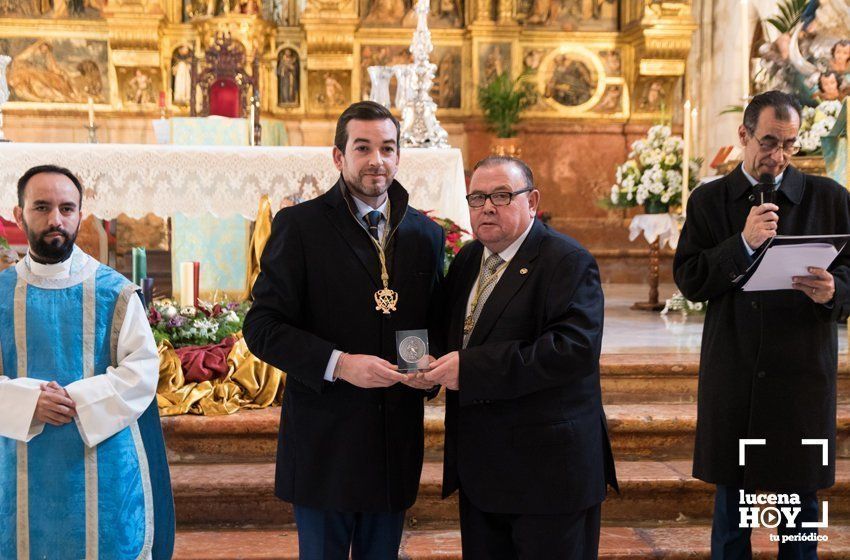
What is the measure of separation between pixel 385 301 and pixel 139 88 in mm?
8138

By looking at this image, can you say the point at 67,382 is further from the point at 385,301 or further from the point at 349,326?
the point at 385,301

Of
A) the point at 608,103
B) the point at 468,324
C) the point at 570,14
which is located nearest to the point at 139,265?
the point at 468,324

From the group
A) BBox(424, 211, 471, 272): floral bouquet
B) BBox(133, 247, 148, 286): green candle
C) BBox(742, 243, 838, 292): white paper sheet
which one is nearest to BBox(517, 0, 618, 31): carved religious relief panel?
BBox(424, 211, 471, 272): floral bouquet

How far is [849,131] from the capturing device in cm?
453

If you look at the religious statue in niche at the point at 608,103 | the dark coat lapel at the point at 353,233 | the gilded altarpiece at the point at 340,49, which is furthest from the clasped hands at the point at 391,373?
the religious statue in niche at the point at 608,103

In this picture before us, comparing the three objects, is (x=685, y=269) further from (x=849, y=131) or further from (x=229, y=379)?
(x=229, y=379)

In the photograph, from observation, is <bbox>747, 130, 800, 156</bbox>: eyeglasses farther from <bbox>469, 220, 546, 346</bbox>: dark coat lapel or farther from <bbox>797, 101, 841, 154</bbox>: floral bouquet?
<bbox>797, 101, 841, 154</bbox>: floral bouquet

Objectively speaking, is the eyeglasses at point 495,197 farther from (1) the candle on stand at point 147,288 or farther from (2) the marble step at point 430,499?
(1) the candle on stand at point 147,288

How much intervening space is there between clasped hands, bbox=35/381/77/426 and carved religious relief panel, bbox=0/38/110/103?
801cm

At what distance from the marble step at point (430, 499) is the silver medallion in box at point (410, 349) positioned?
5.66 feet

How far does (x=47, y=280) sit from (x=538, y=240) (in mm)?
1386

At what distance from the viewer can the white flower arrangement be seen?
298 inches

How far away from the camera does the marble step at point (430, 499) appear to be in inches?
156

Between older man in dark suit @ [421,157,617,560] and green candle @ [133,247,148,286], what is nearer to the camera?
older man in dark suit @ [421,157,617,560]
